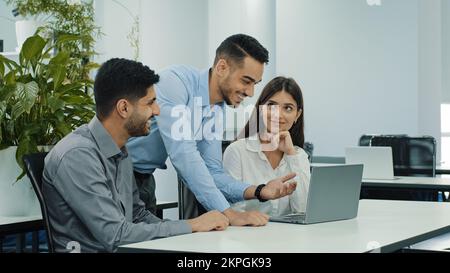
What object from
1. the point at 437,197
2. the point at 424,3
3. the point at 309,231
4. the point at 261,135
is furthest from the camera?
the point at 424,3

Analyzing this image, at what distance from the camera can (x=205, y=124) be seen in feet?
9.44

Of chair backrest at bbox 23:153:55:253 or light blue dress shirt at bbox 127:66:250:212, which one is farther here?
light blue dress shirt at bbox 127:66:250:212

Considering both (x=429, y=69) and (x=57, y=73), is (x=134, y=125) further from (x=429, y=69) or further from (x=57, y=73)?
(x=429, y=69)

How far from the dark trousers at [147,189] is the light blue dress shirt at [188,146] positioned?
0.03m

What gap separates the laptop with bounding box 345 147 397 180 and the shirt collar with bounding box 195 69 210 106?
1773mm

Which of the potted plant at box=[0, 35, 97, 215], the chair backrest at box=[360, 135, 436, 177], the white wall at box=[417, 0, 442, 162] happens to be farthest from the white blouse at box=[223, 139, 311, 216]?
the white wall at box=[417, 0, 442, 162]

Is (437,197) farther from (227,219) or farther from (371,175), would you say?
(227,219)

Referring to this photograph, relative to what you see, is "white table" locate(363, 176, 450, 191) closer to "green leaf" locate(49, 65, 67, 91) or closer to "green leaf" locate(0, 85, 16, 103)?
"green leaf" locate(49, 65, 67, 91)

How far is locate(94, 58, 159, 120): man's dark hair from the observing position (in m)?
2.32

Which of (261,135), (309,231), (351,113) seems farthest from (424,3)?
(309,231)

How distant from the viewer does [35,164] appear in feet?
7.26

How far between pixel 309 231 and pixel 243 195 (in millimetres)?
536

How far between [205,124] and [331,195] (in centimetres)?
60

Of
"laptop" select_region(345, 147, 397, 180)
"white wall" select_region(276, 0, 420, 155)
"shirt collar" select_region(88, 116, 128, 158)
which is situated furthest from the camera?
"white wall" select_region(276, 0, 420, 155)
